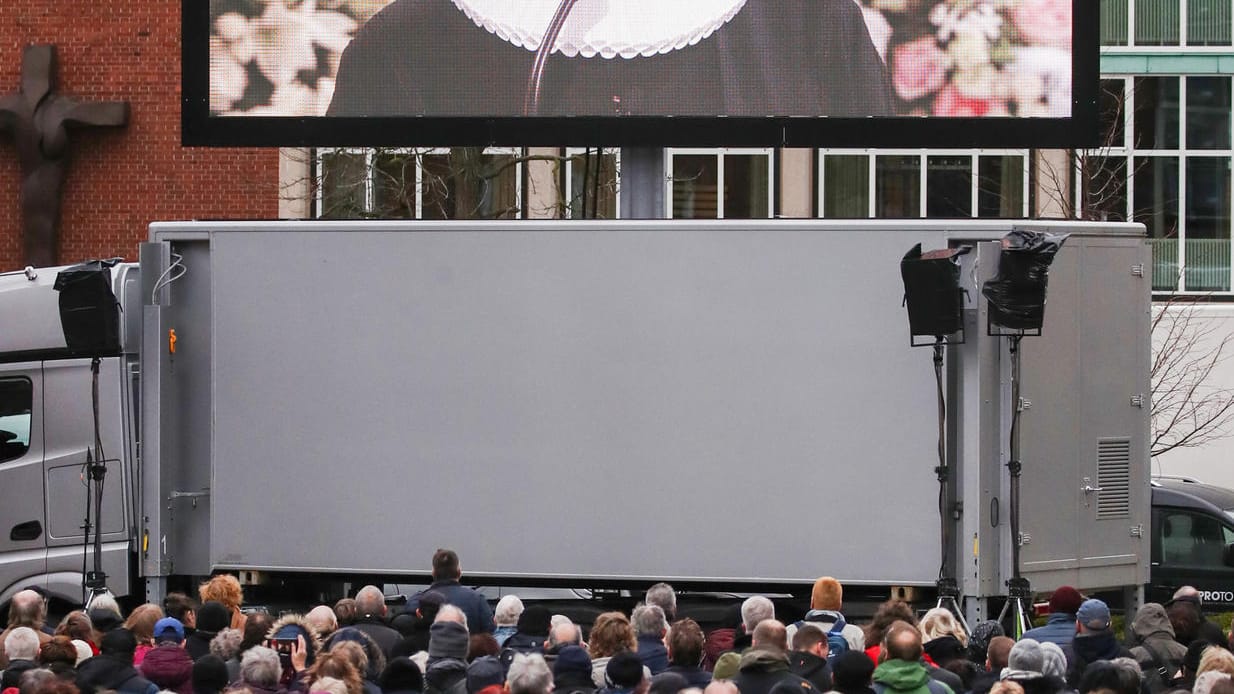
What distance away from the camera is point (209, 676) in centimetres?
729

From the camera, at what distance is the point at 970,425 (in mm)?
10945

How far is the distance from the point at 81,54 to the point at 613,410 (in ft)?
54.8

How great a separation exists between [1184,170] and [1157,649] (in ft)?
66.9

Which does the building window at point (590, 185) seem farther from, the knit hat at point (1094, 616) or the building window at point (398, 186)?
the knit hat at point (1094, 616)

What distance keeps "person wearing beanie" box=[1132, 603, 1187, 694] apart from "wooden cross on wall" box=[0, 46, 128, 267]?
1925 cm

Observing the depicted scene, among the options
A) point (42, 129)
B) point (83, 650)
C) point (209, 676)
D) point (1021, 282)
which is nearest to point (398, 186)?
point (42, 129)

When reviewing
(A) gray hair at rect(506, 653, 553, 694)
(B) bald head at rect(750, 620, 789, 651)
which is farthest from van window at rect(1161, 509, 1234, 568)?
(A) gray hair at rect(506, 653, 553, 694)

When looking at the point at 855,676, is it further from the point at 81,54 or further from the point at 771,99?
the point at 81,54

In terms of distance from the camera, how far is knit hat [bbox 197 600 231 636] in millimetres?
9023

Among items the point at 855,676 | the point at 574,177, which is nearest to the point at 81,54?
the point at 574,177

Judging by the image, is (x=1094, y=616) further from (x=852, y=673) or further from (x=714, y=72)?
(x=714, y=72)

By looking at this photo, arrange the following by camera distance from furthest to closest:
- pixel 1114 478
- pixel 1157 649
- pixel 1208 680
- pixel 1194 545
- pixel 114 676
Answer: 1. pixel 1194 545
2. pixel 1114 478
3. pixel 1157 649
4. pixel 114 676
5. pixel 1208 680

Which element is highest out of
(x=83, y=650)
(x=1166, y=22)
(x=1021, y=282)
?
(x=1166, y=22)

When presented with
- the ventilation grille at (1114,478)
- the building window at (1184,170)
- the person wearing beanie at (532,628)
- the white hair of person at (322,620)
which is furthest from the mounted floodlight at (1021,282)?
the building window at (1184,170)
